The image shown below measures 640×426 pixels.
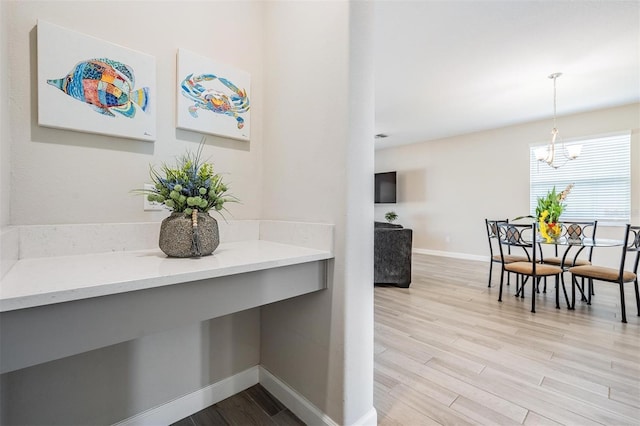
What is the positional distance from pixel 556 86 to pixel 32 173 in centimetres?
486

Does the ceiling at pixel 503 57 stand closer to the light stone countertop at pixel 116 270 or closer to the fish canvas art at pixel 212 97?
the fish canvas art at pixel 212 97

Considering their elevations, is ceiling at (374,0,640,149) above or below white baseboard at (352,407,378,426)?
above

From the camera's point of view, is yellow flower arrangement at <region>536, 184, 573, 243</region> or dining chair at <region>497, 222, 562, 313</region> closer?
dining chair at <region>497, 222, 562, 313</region>

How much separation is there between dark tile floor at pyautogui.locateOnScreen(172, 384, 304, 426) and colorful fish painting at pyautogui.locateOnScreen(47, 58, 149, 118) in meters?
1.43

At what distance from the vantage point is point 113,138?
1.21 meters

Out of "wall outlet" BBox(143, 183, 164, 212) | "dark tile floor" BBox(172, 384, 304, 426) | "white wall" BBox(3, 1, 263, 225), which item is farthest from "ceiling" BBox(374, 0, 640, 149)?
"dark tile floor" BBox(172, 384, 304, 426)

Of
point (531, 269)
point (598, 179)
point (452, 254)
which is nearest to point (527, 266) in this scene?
point (531, 269)

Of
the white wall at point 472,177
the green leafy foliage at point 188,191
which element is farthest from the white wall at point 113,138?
the white wall at point 472,177

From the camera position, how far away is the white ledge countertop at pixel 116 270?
672 mm

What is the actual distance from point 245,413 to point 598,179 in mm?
5678

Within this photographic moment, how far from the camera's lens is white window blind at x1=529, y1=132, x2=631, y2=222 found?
4.17 metres

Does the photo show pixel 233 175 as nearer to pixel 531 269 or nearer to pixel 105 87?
pixel 105 87

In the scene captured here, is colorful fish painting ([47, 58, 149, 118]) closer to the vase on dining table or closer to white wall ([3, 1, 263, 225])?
white wall ([3, 1, 263, 225])

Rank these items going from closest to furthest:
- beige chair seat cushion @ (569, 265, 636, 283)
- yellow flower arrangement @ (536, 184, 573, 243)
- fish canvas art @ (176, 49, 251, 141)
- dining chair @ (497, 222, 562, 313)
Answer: fish canvas art @ (176, 49, 251, 141) → beige chair seat cushion @ (569, 265, 636, 283) → dining chair @ (497, 222, 562, 313) → yellow flower arrangement @ (536, 184, 573, 243)
